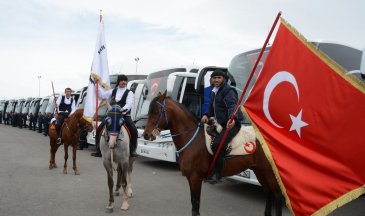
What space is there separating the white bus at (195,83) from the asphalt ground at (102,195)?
764mm

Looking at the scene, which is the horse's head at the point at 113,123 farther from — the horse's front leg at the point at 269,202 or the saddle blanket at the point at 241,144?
the horse's front leg at the point at 269,202

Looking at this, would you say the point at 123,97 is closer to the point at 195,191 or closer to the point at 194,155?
the point at 194,155

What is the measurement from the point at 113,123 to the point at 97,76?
1.35 meters

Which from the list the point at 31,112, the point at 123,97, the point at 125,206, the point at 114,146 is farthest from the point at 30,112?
the point at 125,206

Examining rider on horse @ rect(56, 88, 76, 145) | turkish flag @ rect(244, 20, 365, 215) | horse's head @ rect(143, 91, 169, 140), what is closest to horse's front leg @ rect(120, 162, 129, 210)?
horse's head @ rect(143, 91, 169, 140)

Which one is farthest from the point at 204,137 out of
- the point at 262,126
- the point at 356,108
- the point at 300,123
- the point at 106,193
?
the point at 106,193

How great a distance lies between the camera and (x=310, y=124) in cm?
390

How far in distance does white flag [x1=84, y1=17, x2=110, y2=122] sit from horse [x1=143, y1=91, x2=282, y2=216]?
223 centimetres

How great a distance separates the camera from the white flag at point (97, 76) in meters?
7.36

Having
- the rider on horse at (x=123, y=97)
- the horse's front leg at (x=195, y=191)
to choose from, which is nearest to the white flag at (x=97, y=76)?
the rider on horse at (x=123, y=97)

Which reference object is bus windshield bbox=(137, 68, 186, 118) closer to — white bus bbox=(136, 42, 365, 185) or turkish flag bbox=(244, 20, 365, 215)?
white bus bbox=(136, 42, 365, 185)

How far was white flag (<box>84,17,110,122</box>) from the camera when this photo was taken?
736cm

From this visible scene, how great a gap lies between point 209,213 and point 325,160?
119 inches

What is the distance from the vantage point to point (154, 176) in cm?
1023
